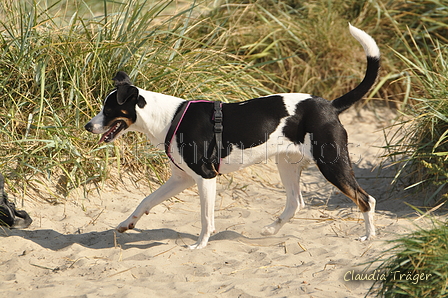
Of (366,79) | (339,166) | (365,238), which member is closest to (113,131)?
(339,166)

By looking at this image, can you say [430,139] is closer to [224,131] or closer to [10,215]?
[224,131]

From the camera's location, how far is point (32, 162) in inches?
185

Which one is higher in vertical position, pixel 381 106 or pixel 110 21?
pixel 110 21

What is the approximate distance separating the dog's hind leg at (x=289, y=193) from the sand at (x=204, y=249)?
82mm

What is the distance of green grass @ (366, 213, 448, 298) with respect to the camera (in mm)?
2537

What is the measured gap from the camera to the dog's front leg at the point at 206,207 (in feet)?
12.6

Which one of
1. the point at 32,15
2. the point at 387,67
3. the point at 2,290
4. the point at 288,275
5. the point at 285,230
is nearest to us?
the point at 2,290

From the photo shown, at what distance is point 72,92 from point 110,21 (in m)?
0.90

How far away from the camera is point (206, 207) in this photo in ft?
12.8

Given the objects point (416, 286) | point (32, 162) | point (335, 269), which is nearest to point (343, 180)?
point (335, 269)

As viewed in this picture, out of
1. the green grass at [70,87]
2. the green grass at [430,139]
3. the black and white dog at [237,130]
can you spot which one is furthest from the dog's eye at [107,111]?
the green grass at [430,139]

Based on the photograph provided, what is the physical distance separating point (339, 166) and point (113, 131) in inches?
66.9

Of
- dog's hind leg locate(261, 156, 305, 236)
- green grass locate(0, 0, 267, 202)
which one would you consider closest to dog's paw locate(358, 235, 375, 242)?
dog's hind leg locate(261, 156, 305, 236)

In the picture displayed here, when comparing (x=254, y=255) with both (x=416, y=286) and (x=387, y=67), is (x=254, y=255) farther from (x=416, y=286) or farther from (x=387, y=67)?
(x=387, y=67)
